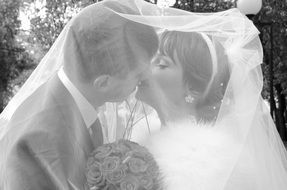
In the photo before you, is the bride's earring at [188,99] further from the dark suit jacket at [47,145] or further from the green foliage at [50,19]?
the green foliage at [50,19]

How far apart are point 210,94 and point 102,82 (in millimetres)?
600

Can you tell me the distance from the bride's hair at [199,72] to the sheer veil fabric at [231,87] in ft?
0.04

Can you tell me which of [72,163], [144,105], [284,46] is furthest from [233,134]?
[284,46]

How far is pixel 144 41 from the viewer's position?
210 centimetres

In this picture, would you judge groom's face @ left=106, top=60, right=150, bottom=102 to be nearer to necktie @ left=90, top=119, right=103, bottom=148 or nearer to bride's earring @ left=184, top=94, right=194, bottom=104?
necktie @ left=90, top=119, right=103, bottom=148

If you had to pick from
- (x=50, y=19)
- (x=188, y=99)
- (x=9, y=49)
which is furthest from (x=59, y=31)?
(x=188, y=99)

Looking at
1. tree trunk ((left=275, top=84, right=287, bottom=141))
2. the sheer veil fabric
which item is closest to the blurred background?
tree trunk ((left=275, top=84, right=287, bottom=141))

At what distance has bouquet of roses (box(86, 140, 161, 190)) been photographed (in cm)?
185

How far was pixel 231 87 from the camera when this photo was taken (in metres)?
2.29

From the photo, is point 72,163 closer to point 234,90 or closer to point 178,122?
point 178,122

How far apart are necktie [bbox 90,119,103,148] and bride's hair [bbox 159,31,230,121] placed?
0.50 metres

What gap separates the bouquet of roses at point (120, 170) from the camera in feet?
6.07

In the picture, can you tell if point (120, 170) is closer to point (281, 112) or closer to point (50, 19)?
point (50, 19)

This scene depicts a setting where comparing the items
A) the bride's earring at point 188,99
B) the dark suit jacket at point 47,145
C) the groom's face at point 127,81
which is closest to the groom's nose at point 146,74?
the groom's face at point 127,81
